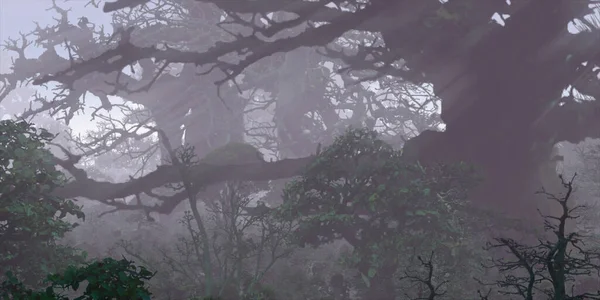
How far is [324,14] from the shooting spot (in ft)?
40.8

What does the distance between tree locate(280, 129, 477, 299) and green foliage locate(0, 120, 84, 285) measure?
4.19m

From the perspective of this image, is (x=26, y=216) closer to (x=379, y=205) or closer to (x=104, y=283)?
(x=104, y=283)

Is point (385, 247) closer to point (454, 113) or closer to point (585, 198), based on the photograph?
point (454, 113)

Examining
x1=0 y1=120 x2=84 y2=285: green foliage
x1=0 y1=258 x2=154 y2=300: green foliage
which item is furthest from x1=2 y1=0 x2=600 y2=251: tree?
x1=0 y1=258 x2=154 y2=300: green foliage

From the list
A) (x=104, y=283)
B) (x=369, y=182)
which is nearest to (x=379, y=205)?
(x=369, y=182)

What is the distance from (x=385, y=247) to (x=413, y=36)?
5999 millimetres

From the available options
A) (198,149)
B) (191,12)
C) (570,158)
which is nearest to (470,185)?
(198,149)

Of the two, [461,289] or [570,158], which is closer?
[461,289]

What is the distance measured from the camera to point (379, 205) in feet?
30.5

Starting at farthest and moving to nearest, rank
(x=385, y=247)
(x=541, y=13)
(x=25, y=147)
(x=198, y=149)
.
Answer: (x=198, y=149) < (x=541, y=13) < (x=385, y=247) < (x=25, y=147)

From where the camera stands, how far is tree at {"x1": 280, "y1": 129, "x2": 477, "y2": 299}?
9.13 meters

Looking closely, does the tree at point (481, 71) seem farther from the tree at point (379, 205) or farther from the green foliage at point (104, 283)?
the green foliage at point (104, 283)

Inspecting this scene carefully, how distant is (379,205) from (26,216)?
6.00 metres

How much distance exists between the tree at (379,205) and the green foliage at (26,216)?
419 centimetres
